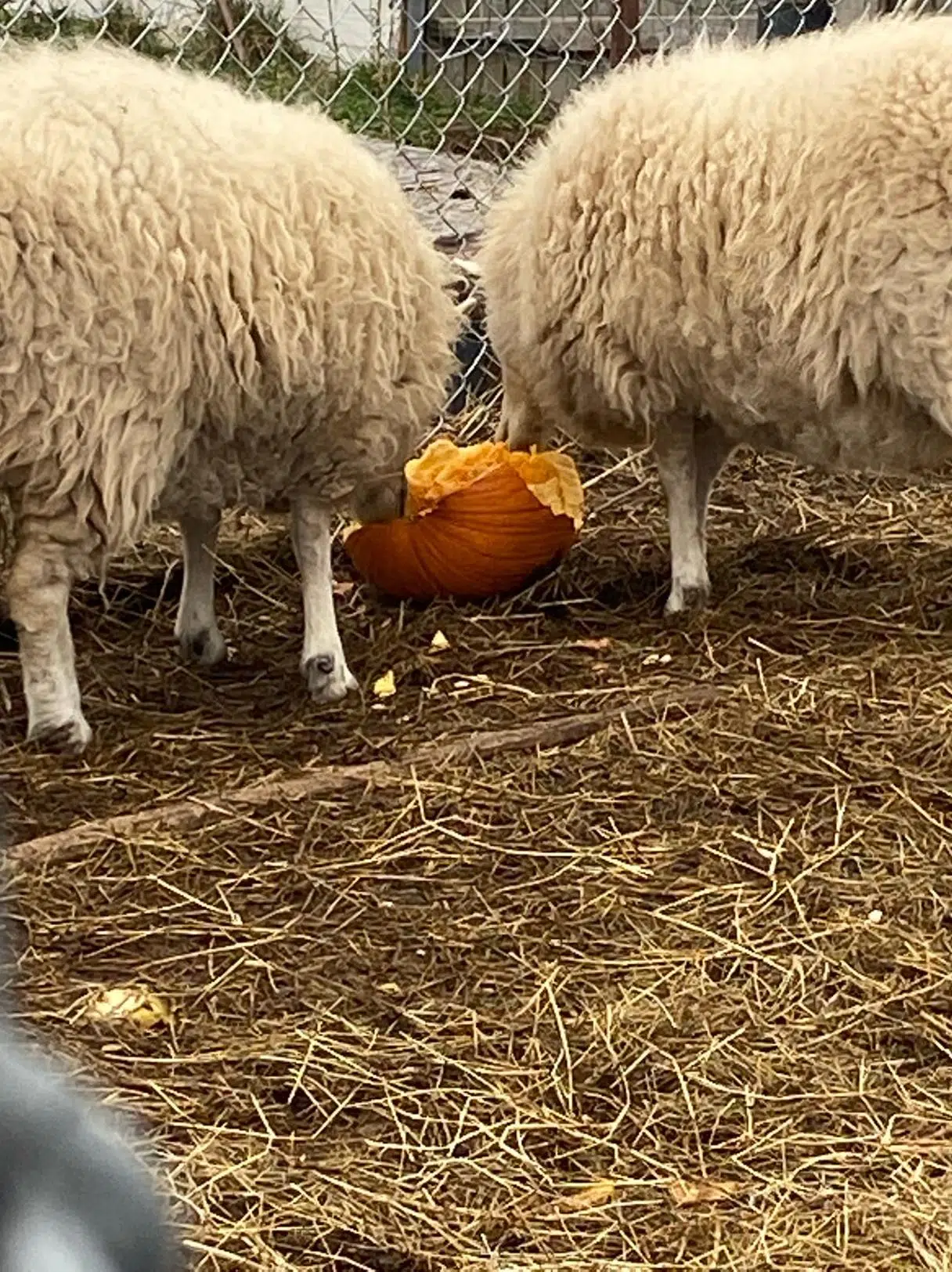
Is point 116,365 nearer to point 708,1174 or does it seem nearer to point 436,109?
point 708,1174

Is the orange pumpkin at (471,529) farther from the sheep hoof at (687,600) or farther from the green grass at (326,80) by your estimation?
the green grass at (326,80)

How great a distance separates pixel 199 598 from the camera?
4.50 m

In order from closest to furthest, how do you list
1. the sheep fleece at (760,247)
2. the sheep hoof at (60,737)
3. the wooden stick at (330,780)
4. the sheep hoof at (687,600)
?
1. the wooden stick at (330,780)
2. the sheep hoof at (60,737)
3. the sheep fleece at (760,247)
4. the sheep hoof at (687,600)

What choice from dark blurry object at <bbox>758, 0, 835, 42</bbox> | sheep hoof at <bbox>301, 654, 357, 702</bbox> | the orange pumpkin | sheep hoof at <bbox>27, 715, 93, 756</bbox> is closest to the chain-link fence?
dark blurry object at <bbox>758, 0, 835, 42</bbox>

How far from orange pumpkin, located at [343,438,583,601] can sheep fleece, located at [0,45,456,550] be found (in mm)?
571

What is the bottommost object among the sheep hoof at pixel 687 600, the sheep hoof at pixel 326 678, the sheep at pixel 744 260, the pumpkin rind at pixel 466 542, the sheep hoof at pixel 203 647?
the sheep hoof at pixel 203 647

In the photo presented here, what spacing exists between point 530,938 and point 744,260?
1.99m

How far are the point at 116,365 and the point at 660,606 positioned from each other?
188 cm

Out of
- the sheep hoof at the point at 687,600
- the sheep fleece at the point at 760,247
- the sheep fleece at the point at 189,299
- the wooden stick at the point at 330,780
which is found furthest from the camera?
the sheep hoof at the point at 687,600

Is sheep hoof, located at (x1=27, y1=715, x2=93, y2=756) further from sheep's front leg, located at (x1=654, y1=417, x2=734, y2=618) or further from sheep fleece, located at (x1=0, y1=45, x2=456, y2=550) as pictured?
sheep's front leg, located at (x1=654, y1=417, x2=734, y2=618)

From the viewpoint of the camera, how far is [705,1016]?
8.87 ft

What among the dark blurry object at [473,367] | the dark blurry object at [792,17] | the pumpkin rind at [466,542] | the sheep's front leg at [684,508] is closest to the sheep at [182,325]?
the pumpkin rind at [466,542]

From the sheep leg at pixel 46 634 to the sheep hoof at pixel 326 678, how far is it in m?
0.60

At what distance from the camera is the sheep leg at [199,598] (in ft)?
14.7
